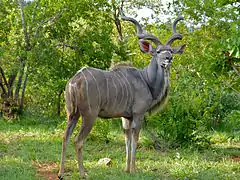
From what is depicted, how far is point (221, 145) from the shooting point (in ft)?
27.5

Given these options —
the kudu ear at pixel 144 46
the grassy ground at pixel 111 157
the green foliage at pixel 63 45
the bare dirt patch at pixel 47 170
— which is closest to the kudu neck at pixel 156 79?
the kudu ear at pixel 144 46

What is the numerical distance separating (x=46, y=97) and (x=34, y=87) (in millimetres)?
514

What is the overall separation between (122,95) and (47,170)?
57.1 inches

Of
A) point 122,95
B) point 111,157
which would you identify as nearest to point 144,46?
point 122,95

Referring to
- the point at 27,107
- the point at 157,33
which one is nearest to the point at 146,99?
the point at 27,107

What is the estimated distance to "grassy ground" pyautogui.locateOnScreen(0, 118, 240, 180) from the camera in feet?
17.6

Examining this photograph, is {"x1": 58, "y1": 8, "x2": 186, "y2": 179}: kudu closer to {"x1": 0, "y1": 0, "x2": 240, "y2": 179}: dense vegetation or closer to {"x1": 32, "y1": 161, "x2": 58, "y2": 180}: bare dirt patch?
{"x1": 32, "y1": 161, "x2": 58, "y2": 180}: bare dirt patch

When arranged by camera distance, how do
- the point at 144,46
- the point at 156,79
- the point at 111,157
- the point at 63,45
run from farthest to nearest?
the point at 63,45 < the point at 111,157 < the point at 144,46 < the point at 156,79

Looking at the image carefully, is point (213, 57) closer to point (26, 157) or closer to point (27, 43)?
point (26, 157)

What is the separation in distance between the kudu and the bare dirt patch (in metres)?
0.28

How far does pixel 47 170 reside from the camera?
5664 millimetres

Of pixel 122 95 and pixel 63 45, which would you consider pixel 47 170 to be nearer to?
pixel 122 95

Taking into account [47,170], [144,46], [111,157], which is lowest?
[111,157]

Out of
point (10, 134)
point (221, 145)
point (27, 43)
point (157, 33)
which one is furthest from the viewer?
point (157, 33)
